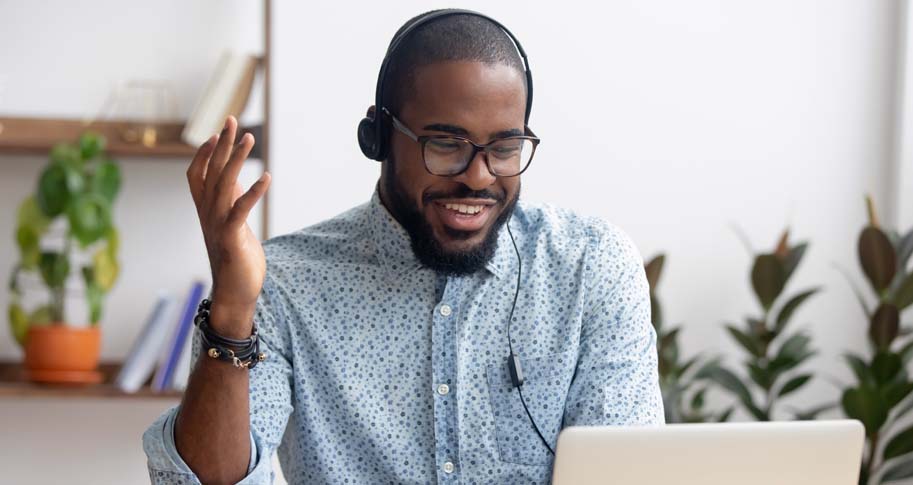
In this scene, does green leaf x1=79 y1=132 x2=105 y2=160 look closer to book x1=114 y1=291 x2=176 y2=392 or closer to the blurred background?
the blurred background

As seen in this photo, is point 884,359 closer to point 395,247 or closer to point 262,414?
point 395,247

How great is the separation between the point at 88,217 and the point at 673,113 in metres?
1.47

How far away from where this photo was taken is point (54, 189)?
278cm

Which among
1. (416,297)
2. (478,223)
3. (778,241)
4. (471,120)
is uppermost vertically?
(471,120)

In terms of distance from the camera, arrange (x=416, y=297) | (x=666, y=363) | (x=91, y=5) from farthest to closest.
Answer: (x=91, y=5) < (x=666, y=363) < (x=416, y=297)

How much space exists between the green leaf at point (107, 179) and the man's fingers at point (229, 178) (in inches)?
64.5

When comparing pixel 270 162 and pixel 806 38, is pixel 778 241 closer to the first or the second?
pixel 806 38

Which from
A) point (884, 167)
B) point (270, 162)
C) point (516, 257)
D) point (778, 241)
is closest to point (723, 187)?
point (778, 241)

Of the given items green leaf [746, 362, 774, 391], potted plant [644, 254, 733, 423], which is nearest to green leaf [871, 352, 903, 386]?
green leaf [746, 362, 774, 391]

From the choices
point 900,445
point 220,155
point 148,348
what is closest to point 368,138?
point 220,155

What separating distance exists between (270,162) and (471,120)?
1521 millimetres

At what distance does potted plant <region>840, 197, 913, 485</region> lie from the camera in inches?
106

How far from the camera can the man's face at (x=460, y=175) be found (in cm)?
153

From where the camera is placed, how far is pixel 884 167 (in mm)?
3074
